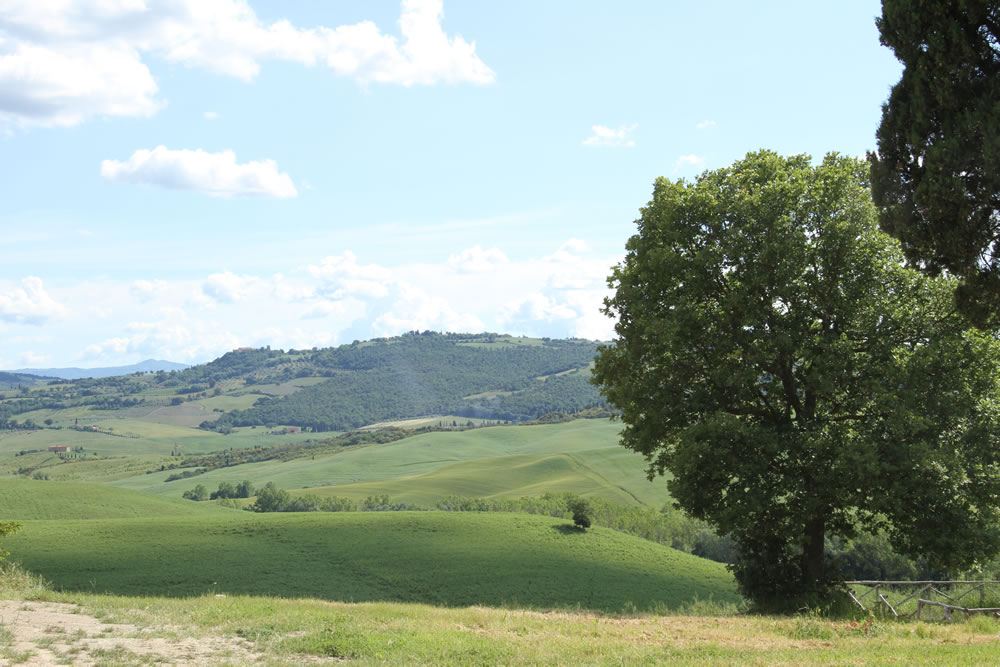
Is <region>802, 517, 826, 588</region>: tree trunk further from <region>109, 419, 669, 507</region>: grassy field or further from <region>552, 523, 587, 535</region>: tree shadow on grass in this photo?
<region>109, 419, 669, 507</region>: grassy field

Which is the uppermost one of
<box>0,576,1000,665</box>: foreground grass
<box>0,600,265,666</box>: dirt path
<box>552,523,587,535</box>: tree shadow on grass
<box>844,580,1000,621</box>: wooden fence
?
<box>0,600,265,666</box>: dirt path

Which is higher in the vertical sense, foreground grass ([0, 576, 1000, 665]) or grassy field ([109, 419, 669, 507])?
foreground grass ([0, 576, 1000, 665])

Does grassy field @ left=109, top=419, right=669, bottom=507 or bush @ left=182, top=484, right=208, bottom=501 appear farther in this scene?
bush @ left=182, top=484, right=208, bottom=501

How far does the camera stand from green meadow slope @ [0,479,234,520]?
7650 cm

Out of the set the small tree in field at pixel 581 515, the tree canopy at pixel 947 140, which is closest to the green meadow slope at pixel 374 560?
the small tree in field at pixel 581 515

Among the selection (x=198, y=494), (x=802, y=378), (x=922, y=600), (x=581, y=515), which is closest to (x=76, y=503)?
(x=581, y=515)

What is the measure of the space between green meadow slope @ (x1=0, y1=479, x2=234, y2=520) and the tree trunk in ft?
205

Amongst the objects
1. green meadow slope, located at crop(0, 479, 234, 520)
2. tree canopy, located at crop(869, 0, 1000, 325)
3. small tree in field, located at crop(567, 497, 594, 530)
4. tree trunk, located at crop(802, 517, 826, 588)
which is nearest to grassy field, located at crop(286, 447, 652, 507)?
green meadow slope, located at crop(0, 479, 234, 520)

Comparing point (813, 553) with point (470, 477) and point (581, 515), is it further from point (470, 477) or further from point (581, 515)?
point (470, 477)

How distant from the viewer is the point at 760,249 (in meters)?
22.8

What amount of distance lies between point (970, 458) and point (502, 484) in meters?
133

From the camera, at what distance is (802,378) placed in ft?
75.8

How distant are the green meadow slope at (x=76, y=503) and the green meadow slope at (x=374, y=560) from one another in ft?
56.3

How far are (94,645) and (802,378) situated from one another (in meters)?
19.5
